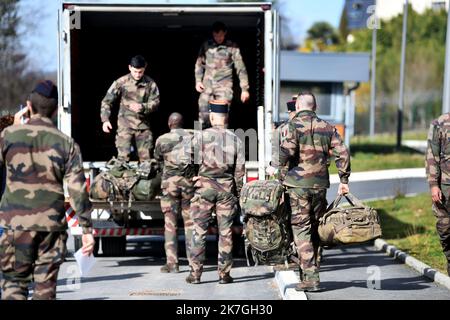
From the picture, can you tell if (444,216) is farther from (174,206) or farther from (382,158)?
(382,158)

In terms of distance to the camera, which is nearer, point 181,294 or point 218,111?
point 181,294

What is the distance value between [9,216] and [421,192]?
51.4 feet

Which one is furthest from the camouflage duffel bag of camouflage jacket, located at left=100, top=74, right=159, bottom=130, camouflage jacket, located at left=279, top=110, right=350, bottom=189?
camouflage jacket, located at left=100, top=74, right=159, bottom=130

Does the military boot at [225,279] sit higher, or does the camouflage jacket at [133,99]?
the camouflage jacket at [133,99]

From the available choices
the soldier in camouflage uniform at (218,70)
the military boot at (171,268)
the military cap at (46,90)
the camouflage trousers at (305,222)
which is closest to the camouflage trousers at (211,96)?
the soldier in camouflage uniform at (218,70)

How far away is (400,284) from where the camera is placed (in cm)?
999

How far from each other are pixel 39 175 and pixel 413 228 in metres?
9.41

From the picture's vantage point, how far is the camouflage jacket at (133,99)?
39.9 feet

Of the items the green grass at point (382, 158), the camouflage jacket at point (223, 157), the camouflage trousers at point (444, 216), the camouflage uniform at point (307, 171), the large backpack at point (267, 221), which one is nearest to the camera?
the large backpack at point (267, 221)

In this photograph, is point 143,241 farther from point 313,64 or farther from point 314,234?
point 313,64

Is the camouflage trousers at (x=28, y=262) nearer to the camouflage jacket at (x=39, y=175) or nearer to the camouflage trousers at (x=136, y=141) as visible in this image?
the camouflage jacket at (x=39, y=175)

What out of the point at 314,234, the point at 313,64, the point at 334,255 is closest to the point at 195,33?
the point at 334,255

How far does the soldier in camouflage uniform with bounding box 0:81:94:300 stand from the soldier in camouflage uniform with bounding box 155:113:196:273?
3.99 meters

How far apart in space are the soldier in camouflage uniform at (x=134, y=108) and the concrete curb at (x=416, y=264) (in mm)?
3682
